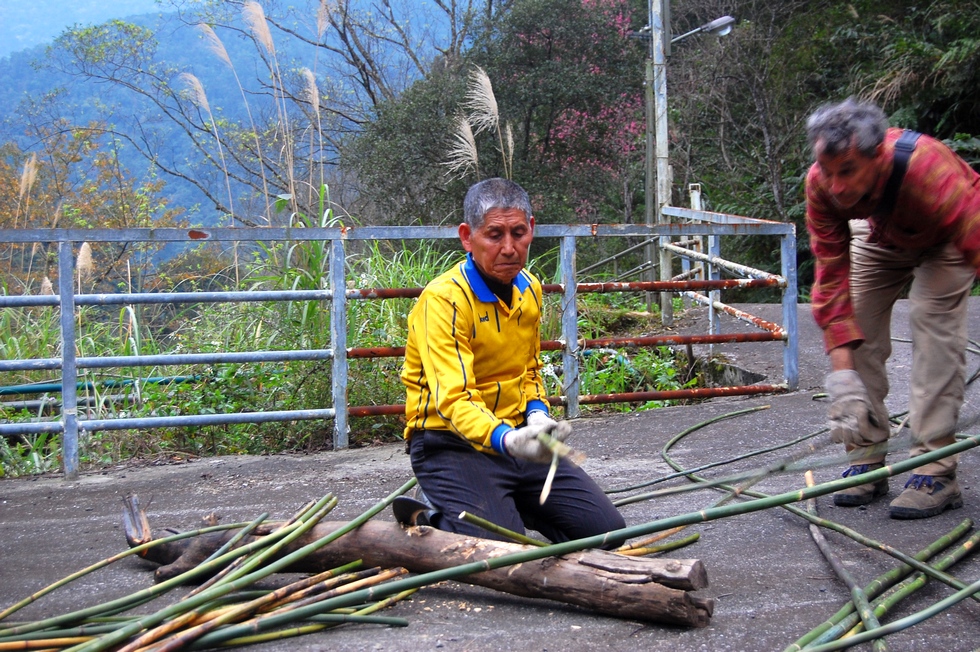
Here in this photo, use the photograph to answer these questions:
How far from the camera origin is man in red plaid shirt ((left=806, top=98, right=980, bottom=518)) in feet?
9.63

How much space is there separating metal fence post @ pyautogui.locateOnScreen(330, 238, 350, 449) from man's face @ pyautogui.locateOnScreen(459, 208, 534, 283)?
193cm

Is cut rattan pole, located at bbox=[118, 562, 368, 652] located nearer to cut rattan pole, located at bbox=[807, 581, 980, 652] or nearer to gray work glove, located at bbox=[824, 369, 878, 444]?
cut rattan pole, located at bbox=[807, 581, 980, 652]

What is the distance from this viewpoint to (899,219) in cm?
323

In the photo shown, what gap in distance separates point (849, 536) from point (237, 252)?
455cm

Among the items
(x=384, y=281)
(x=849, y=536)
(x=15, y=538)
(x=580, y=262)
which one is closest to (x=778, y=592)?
(x=849, y=536)

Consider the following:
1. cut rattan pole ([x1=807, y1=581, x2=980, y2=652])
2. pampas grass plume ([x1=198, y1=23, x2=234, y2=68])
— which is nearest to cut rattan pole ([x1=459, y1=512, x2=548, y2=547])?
cut rattan pole ([x1=807, y1=581, x2=980, y2=652])

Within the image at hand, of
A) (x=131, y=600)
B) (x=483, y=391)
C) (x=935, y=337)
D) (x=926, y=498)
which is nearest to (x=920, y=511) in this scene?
(x=926, y=498)

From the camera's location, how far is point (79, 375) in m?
5.47

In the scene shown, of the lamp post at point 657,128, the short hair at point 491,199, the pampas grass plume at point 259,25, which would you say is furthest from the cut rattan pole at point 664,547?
the lamp post at point 657,128

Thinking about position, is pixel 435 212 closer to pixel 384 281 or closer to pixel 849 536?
pixel 384 281

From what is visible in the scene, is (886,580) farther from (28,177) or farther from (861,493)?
(28,177)

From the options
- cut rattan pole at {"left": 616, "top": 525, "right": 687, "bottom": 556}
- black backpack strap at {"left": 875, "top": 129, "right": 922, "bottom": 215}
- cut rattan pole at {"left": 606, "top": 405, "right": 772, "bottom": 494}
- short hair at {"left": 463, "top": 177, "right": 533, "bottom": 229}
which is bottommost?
cut rattan pole at {"left": 616, "top": 525, "right": 687, "bottom": 556}

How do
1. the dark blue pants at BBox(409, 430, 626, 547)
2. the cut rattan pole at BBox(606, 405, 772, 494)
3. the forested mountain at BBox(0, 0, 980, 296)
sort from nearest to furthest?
1. the dark blue pants at BBox(409, 430, 626, 547)
2. the cut rattan pole at BBox(606, 405, 772, 494)
3. the forested mountain at BBox(0, 0, 980, 296)

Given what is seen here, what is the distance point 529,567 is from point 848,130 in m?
1.66
